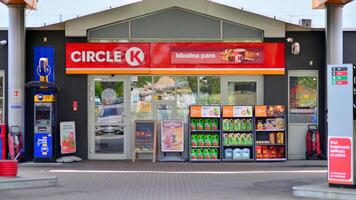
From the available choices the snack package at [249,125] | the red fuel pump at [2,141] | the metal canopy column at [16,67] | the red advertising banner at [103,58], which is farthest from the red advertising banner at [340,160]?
the red fuel pump at [2,141]

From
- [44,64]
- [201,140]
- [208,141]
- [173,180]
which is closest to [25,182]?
[173,180]

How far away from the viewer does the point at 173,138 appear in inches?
714

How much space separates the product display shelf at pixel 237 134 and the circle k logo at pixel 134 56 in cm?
294

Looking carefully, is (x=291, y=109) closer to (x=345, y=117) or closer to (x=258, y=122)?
(x=258, y=122)

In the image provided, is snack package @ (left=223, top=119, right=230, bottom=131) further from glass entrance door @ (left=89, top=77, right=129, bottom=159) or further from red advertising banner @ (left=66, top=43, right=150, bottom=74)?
glass entrance door @ (left=89, top=77, right=129, bottom=159)

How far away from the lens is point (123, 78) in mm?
18703

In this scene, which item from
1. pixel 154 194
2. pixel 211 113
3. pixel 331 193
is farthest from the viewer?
pixel 211 113

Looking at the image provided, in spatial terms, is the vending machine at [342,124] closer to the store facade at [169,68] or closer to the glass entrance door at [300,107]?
the store facade at [169,68]

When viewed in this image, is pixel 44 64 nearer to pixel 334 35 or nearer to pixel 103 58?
pixel 103 58

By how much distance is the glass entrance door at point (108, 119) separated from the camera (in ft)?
61.2

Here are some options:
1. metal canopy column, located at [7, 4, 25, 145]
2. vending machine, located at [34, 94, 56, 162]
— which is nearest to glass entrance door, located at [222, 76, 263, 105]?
vending machine, located at [34, 94, 56, 162]

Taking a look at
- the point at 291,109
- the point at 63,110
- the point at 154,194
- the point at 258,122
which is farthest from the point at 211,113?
the point at 154,194

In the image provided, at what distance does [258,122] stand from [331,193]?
23.8 feet

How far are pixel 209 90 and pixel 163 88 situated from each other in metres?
1.43
